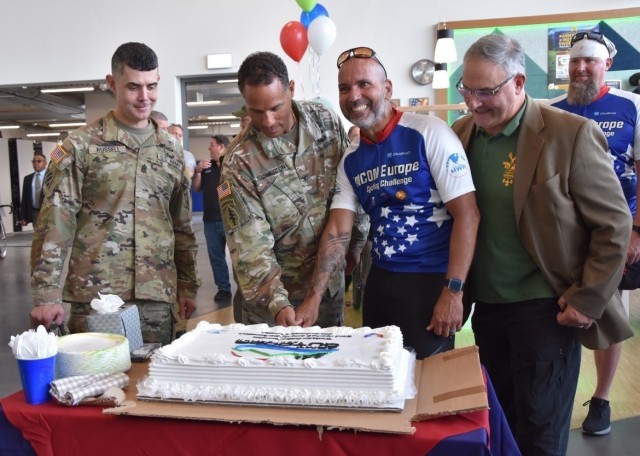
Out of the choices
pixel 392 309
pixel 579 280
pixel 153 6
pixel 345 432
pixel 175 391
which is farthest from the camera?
pixel 153 6

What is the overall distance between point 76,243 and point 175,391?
3.81ft

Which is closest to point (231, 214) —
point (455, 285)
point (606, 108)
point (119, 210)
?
point (119, 210)

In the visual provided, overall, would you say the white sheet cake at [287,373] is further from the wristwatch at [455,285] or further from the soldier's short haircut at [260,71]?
the soldier's short haircut at [260,71]

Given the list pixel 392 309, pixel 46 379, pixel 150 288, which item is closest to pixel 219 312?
pixel 150 288

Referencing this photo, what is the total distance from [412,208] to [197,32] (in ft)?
21.0

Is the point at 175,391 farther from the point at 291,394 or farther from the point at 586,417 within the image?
the point at 586,417

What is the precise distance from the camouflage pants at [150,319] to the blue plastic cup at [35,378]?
3.02ft

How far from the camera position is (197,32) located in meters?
7.40

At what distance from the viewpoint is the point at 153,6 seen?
743cm

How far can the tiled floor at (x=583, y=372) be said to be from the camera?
2602mm

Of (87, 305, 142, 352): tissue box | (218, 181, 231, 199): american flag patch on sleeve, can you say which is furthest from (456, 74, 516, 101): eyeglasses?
(87, 305, 142, 352): tissue box

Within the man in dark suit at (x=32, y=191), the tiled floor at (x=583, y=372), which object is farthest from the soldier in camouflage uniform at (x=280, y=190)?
the man in dark suit at (x=32, y=191)

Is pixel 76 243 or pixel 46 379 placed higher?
pixel 76 243

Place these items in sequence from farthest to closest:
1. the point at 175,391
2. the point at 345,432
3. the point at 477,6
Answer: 1. the point at 477,6
2. the point at 175,391
3. the point at 345,432
